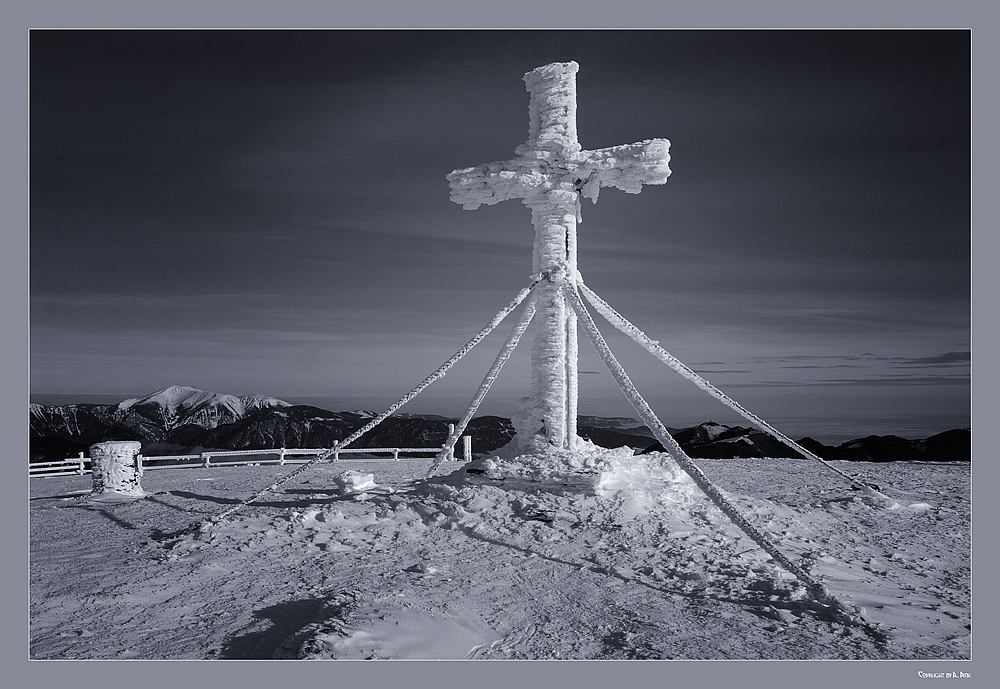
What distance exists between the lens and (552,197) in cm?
937

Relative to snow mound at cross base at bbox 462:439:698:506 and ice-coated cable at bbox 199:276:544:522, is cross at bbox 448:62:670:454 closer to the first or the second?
snow mound at cross base at bbox 462:439:698:506

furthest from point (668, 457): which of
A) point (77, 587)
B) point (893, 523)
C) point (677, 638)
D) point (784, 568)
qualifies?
point (77, 587)

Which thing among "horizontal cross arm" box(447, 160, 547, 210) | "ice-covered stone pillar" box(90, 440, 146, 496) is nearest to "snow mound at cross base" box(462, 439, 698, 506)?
"horizontal cross arm" box(447, 160, 547, 210)

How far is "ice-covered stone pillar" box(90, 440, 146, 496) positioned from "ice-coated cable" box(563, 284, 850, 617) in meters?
8.56

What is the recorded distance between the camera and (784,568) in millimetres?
6609

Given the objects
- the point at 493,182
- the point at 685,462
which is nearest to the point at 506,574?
the point at 685,462

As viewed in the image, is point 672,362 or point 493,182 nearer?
point 672,362

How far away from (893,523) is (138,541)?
32.8 feet

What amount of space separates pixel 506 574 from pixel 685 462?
2.21m

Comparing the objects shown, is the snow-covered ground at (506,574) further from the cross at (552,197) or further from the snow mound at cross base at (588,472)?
the cross at (552,197)

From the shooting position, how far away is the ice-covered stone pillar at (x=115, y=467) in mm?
11852

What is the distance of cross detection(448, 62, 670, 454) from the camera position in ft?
30.3

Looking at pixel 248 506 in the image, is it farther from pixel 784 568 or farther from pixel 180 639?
pixel 784 568

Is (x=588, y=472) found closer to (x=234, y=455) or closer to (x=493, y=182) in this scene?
(x=493, y=182)
